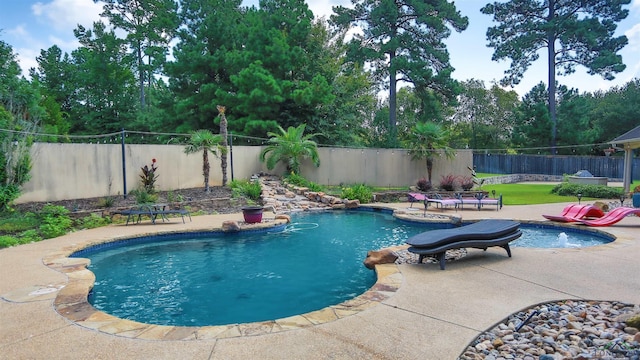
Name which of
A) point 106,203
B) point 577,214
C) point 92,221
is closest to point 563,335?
point 577,214

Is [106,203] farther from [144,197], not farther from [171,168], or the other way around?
[171,168]

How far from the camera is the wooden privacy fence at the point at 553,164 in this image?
24266mm

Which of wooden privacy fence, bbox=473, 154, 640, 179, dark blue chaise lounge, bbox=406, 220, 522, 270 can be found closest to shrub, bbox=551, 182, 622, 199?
wooden privacy fence, bbox=473, 154, 640, 179

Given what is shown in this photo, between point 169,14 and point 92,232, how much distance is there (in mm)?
19948

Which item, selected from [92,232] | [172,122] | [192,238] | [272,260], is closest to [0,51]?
[172,122]

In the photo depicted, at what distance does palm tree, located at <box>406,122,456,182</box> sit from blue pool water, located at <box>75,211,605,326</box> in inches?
295

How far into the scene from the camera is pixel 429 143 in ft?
52.5

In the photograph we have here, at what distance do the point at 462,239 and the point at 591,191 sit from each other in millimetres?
13125

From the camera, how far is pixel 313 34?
69.2ft

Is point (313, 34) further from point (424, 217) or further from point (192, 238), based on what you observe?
point (192, 238)

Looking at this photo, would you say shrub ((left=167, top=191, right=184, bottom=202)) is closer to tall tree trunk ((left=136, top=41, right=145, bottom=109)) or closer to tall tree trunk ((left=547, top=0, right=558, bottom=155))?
tall tree trunk ((left=136, top=41, right=145, bottom=109))

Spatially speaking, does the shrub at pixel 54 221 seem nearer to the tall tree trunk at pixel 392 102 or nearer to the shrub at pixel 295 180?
the shrub at pixel 295 180

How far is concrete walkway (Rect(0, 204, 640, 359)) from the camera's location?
286 cm

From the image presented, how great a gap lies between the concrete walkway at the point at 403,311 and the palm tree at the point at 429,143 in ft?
33.4
